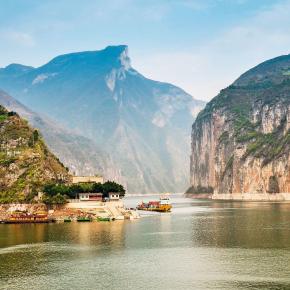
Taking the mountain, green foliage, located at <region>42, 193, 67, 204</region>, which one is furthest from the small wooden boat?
the mountain

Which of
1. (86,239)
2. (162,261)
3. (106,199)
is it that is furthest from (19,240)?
(106,199)

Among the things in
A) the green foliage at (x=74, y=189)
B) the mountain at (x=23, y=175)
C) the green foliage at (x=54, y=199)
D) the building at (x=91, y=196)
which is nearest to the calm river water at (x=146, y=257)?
the green foliage at (x=54, y=199)

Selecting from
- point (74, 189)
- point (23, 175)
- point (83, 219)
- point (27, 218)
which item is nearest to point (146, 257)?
point (83, 219)

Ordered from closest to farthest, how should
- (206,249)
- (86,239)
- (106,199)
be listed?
(206,249), (86,239), (106,199)

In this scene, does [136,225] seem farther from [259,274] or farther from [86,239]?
[259,274]

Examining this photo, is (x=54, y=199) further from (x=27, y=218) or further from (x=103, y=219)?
(x=103, y=219)

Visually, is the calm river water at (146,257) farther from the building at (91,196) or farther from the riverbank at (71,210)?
the building at (91,196)
